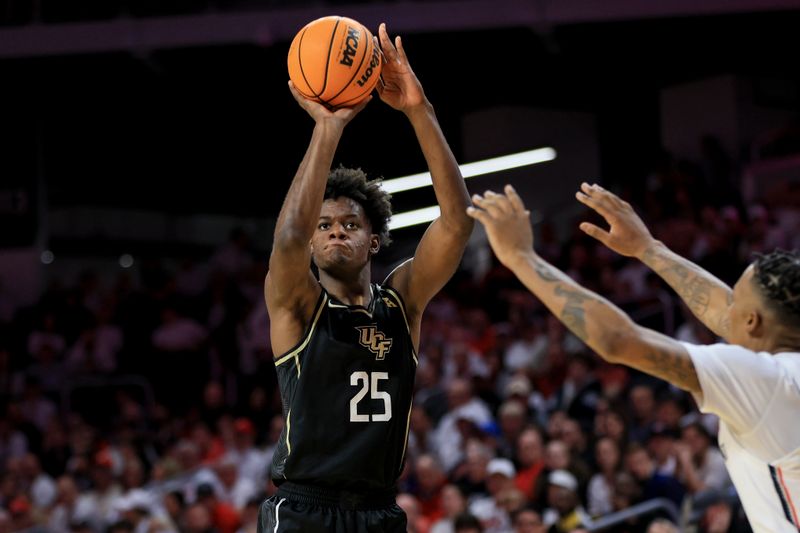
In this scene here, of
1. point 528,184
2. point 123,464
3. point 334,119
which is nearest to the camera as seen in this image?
point 334,119

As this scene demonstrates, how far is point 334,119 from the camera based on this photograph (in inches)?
166

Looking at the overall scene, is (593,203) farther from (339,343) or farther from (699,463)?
(699,463)

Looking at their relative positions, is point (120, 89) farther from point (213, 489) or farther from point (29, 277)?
point (213, 489)

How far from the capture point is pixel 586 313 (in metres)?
3.24

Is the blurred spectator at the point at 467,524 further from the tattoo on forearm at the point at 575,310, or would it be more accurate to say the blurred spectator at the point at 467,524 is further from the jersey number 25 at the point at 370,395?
the tattoo on forearm at the point at 575,310

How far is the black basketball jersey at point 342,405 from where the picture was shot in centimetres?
416

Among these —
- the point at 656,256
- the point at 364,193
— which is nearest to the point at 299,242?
the point at 364,193

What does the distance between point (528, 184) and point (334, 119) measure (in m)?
12.7

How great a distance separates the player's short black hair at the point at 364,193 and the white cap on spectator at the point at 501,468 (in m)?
4.20

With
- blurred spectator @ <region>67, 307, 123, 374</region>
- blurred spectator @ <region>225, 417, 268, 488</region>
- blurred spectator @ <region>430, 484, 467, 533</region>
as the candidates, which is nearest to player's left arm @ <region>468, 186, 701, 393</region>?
blurred spectator @ <region>430, 484, 467, 533</region>

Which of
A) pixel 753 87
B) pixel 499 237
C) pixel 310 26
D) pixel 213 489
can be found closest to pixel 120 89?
pixel 213 489

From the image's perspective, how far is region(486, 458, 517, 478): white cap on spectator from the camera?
8539 millimetres

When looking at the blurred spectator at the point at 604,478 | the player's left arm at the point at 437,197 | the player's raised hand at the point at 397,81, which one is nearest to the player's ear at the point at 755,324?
the player's left arm at the point at 437,197

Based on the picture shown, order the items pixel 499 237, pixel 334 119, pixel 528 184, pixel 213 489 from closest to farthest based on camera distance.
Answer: pixel 499 237
pixel 334 119
pixel 213 489
pixel 528 184
